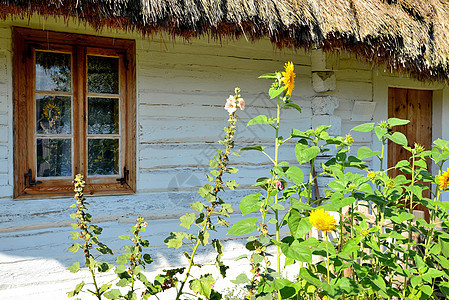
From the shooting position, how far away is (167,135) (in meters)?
2.83

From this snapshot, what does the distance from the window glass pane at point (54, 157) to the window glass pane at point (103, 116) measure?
206mm

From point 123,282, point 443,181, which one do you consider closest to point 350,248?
point 443,181

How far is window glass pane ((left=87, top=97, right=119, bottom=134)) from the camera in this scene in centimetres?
270

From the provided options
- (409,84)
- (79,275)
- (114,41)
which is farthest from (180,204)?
(409,84)

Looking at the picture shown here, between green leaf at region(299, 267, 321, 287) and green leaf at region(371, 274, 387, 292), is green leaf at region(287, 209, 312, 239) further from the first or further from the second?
green leaf at region(371, 274, 387, 292)

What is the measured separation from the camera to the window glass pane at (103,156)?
2693mm

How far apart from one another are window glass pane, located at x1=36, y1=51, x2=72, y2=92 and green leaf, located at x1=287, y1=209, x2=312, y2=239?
6.53ft

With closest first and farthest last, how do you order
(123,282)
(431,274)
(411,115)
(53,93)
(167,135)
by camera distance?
(123,282), (431,274), (53,93), (167,135), (411,115)

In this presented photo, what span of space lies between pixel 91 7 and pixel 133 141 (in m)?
0.97

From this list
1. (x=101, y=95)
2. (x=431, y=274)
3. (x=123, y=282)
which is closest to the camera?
(x=123, y=282)

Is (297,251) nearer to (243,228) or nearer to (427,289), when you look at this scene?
(243,228)

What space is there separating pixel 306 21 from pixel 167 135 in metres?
1.29

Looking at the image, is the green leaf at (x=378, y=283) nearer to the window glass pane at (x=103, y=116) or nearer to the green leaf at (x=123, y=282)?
the green leaf at (x=123, y=282)

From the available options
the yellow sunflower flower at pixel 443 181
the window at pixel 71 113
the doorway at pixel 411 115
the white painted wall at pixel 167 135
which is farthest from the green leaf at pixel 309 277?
the doorway at pixel 411 115
